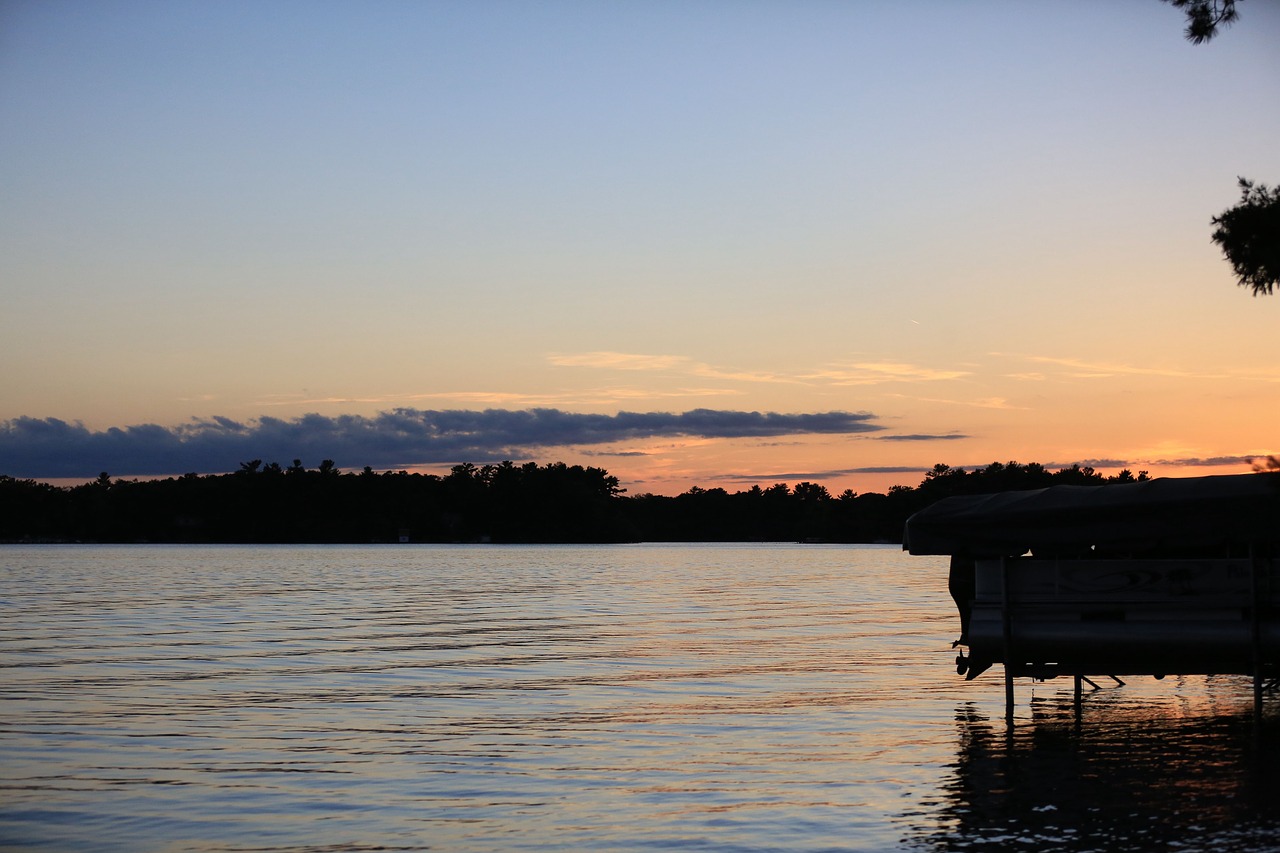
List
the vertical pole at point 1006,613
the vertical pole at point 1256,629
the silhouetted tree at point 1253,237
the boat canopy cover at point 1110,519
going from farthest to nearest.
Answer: the vertical pole at point 1006,613 → the boat canopy cover at point 1110,519 → the vertical pole at point 1256,629 → the silhouetted tree at point 1253,237

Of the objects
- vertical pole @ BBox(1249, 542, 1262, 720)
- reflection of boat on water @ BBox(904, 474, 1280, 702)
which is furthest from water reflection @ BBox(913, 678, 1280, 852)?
reflection of boat on water @ BBox(904, 474, 1280, 702)

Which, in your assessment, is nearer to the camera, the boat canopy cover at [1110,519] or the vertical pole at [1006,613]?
the boat canopy cover at [1110,519]

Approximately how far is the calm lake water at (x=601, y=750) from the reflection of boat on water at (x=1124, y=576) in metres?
0.98

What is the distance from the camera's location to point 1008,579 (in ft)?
54.2

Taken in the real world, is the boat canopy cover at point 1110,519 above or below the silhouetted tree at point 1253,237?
below

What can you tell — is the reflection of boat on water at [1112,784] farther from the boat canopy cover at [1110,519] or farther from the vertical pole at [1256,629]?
the boat canopy cover at [1110,519]

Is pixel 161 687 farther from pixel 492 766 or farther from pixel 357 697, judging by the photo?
pixel 492 766

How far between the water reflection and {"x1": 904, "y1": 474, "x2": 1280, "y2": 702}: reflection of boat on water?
90 cm

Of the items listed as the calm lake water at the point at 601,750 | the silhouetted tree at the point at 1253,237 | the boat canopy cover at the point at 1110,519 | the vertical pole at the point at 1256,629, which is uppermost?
the silhouetted tree at the point at 1253,237

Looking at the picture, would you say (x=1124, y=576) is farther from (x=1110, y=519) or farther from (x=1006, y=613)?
(x=1006, y=613)

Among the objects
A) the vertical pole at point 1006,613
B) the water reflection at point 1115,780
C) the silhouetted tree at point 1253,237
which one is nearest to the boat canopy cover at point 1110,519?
the vertical pole at point 1006,613

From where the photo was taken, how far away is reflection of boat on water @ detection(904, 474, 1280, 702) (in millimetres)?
15500

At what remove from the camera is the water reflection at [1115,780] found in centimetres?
1061

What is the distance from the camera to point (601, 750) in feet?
50.0
